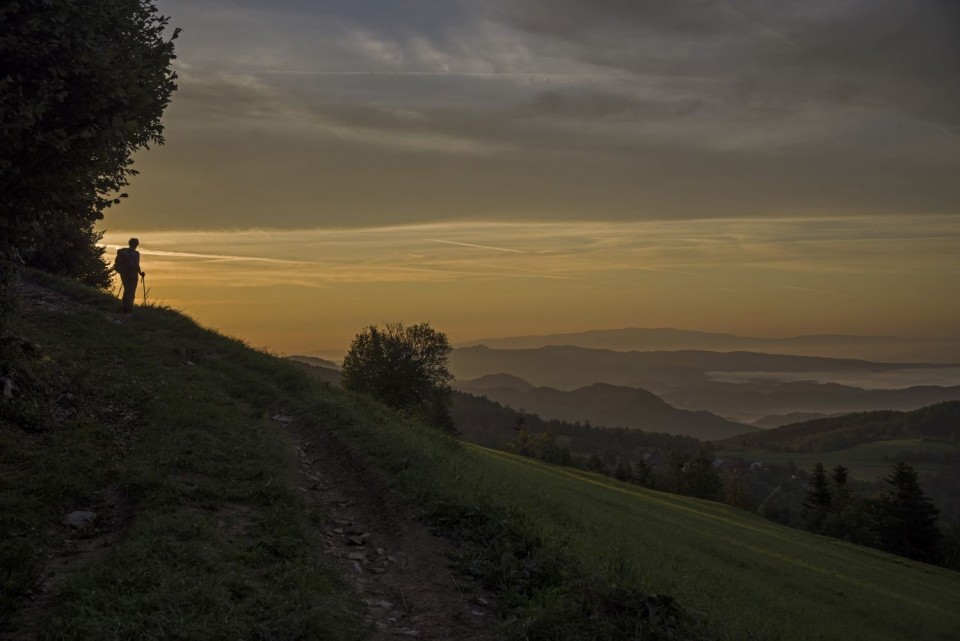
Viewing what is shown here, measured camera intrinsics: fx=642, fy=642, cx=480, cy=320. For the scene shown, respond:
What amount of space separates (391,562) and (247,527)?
254cm

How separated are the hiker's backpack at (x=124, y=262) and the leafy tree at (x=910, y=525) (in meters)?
84.6

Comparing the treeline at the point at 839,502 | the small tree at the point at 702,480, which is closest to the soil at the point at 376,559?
the treeline at the point at 839,502

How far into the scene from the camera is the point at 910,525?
78250 millimetres

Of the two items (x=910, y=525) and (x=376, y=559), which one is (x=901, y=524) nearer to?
(x=910, y=525)

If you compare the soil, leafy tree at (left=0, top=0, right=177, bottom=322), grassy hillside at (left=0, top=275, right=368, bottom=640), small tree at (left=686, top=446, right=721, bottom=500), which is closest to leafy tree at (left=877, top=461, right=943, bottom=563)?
small tree at (left=686, top=446, right=721, bottom=500)

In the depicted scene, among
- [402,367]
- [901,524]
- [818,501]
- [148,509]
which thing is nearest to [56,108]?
[148,509]

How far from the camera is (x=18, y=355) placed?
16328 millimetres

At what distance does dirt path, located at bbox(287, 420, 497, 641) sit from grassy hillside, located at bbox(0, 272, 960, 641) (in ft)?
1.29

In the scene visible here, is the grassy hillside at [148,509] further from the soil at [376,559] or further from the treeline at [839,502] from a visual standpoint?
the treeline at [839,502]

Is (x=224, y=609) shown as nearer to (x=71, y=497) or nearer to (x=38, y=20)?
(x=71, y=497)

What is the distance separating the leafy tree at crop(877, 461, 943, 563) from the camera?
78.1 m

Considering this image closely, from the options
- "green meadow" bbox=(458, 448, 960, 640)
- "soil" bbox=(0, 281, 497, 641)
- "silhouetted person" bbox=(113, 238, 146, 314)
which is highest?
"silhouetted person" bbox=(113, 238, 146, 314)

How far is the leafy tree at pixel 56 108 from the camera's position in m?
11.2

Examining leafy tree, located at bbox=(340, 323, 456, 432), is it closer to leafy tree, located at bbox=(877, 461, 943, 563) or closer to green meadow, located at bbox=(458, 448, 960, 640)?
green meadow, located at bbox=(458, 448, 960, 640)
